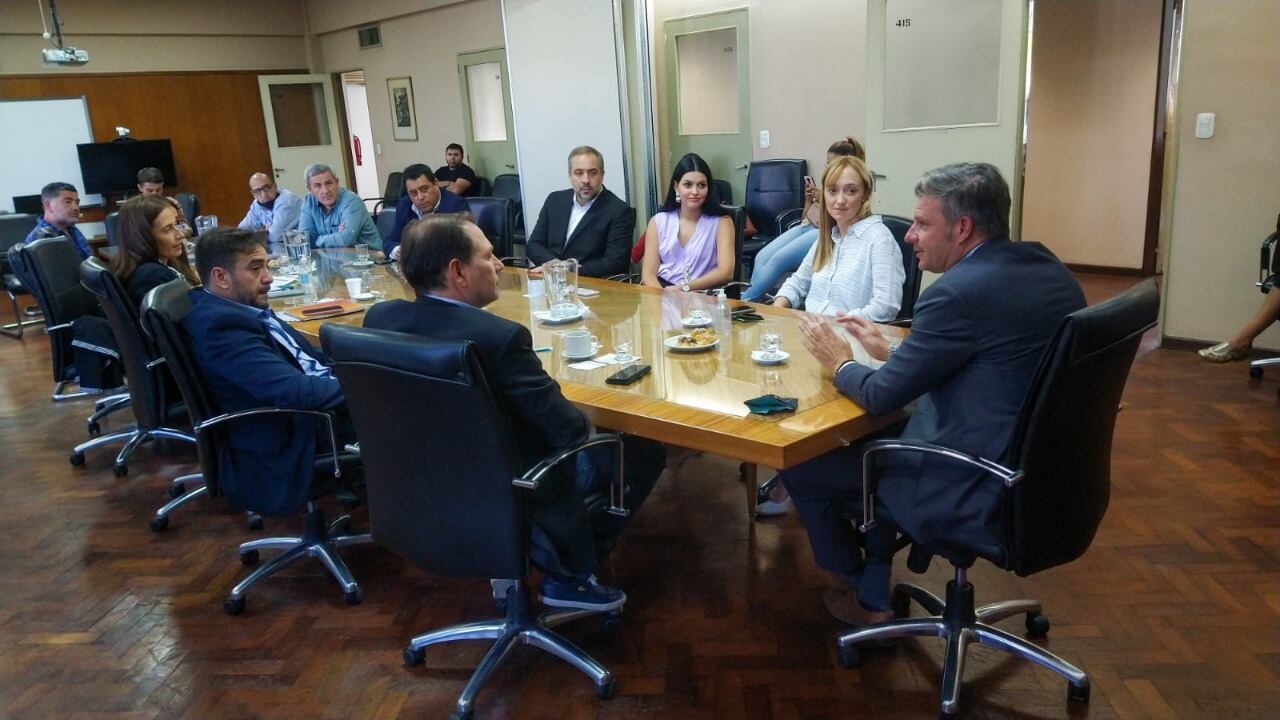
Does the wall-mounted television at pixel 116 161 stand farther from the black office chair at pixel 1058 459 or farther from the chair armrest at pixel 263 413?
the black office chair at pixel 1058 459

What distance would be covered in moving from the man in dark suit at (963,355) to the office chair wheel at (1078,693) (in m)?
0.47

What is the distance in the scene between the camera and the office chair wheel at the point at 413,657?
2.51 meters

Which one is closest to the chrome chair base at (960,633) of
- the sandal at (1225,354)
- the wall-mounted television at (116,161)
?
the sandal at (1225,354)

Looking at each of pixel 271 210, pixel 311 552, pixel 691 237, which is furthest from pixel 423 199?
pixel 311 552

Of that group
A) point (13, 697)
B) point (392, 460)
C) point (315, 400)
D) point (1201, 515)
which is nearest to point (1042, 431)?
point (392, 460)

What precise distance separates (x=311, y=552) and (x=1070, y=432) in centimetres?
231

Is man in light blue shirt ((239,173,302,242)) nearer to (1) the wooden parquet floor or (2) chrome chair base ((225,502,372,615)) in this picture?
(1) the wooden parquet floor

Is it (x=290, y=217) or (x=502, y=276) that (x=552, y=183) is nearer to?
(x=290, y=217)

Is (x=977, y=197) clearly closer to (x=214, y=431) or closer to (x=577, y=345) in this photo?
(x=577, y=345)

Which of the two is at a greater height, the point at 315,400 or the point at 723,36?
the point at 723,36

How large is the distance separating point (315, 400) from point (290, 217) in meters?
4.13

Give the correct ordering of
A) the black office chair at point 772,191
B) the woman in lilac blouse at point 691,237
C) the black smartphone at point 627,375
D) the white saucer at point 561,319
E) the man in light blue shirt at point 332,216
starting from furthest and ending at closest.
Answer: the black office chair at point 772,191
the man in light blue shirt at point 332,216
the woman in lilac blouse at point 691,237
the white saucer at point 561,319
the black smartphone at point 627,375

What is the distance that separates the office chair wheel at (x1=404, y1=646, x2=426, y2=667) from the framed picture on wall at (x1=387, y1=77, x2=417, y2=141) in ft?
29.4

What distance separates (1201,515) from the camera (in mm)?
3131
